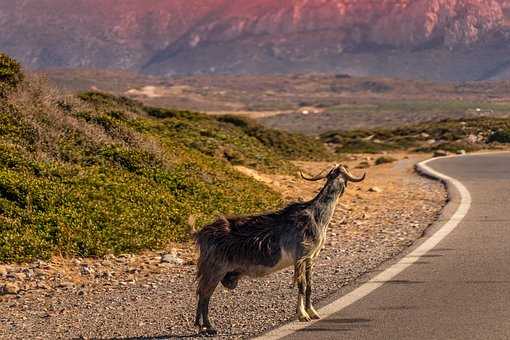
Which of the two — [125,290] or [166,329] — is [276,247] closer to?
[166,329]

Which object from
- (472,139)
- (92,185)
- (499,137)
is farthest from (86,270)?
(472,139)

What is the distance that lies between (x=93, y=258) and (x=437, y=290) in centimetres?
471

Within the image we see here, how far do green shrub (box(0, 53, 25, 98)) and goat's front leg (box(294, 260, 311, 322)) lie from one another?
10416 millimetres

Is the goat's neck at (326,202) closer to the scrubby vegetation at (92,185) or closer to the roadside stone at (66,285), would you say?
the scrubby vegetation at (92,185)

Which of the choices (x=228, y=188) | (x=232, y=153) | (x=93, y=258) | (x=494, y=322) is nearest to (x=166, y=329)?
(x=494, y=322)

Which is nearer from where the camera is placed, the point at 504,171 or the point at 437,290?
the point at 437,290

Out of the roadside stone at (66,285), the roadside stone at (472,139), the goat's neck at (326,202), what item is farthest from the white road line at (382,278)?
the roadside stone at (472,139)

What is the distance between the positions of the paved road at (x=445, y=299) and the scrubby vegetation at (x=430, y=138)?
33665mm

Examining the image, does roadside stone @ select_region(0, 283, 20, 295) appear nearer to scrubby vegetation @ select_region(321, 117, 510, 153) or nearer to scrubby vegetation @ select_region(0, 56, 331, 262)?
scrubby vegetation @ select_region(0, 56, 331, 262)

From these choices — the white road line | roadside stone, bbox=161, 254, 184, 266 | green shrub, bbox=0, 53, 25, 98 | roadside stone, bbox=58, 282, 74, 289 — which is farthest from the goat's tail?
green shrub, bbox=0, 53, 25, 98

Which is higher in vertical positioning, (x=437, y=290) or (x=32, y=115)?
(x=32, y=115)

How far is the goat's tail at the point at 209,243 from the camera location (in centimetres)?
738

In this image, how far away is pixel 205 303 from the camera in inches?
292

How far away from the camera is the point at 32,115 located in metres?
15.9
